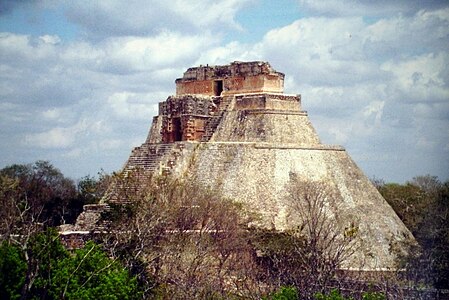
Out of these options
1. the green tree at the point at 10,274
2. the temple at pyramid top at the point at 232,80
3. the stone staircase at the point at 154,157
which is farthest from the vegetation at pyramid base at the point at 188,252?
the temple at pyramid top at the point at 232,80

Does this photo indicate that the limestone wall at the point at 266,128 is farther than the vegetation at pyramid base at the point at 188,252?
Yes

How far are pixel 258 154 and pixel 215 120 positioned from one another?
2570 millimetres

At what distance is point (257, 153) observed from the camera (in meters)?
26.0

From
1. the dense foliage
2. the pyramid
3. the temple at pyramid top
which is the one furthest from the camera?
the temple at pyramid top

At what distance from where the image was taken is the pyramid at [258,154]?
24828 mm

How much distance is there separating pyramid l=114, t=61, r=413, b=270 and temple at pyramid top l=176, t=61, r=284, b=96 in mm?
34

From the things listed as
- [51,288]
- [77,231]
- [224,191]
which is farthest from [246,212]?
[51,288]

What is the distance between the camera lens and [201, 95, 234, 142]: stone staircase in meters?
27.7

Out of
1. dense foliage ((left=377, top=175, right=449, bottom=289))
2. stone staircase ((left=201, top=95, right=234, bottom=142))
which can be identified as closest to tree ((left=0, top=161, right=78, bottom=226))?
stone staircase ((left=201, top=95, right=234, bottom=142))

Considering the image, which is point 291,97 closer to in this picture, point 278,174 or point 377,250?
point 278,174

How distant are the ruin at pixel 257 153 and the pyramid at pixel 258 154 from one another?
0.03 meters

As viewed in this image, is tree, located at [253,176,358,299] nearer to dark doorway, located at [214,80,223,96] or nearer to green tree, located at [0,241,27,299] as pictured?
dark doorway, located at [214,80,223,96]

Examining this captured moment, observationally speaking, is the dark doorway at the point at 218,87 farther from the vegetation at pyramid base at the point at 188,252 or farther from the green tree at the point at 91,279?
the green tree at the point at 91,279

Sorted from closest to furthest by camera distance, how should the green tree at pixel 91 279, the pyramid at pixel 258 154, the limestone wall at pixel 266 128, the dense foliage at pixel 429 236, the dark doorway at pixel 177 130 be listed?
the green tree at pixel 91 279 < the dense foliage at pixel 429 236 < the pyramid at pixel 258 154 < the limestone wall at pixel 266 128 < the dark doorway at pixel 177 130
